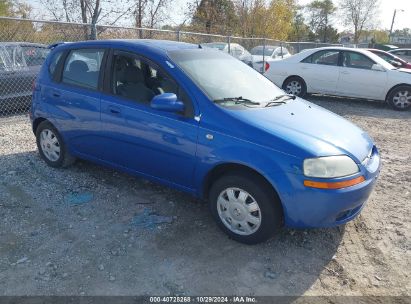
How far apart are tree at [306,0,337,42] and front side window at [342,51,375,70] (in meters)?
58.7

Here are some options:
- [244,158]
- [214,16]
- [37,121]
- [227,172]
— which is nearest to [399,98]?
[227,172]

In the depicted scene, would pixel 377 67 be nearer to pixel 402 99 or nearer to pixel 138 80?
pixel 402 99

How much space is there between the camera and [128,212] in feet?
13.1

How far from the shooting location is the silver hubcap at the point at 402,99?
33.1 feet

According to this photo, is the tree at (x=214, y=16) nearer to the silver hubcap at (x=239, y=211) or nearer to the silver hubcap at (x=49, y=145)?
the silver hubcap at (x=49, y=145)

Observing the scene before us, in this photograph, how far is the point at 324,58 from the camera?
35.3 feet

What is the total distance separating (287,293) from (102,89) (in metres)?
2.77

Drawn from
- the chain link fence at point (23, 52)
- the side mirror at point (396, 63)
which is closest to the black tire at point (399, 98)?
the side mirror at point (396, 63)

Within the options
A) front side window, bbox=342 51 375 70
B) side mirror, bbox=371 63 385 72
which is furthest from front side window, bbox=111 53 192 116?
side mirror, bbox=371 63 385 72

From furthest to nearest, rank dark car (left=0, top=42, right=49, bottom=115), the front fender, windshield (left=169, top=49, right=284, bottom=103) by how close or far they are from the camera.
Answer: dark car (left=0, top=42, right=49, bottom=115)
windshield (left=169, top=49, right=284, bottom=103)
the front fender

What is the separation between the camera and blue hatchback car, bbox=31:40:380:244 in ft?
10.3

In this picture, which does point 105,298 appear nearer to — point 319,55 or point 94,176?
point 94,176

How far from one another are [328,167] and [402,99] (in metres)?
8.30

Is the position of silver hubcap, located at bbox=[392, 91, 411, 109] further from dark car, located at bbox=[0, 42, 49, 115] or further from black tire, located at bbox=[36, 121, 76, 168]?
dark car, located at bbox=[0, 42, 49, 115]
